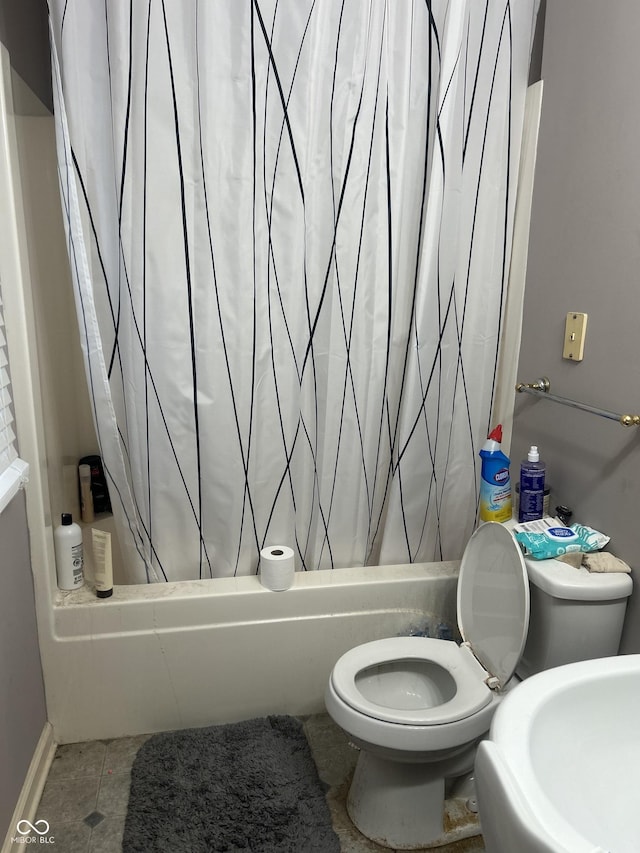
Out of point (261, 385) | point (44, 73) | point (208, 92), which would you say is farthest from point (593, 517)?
point (44, 73)

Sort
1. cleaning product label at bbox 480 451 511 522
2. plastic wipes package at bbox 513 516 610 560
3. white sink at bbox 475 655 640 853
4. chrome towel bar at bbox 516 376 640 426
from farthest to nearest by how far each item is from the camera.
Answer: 1. cleaning product label at bbox 480 451 511 522
2. plastic wipes package at bbox 513 516 610 560
3. chrome towel bar at bbox 516 376 640 426
4. white sink at bbox 475 655 640 853

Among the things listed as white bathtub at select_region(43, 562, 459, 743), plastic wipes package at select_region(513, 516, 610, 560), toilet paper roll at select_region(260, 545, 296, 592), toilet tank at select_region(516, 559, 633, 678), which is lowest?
white bathtub at select_region(43, 562, 459, 743)

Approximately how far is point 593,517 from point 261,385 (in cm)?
91

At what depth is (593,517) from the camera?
4.87 feet

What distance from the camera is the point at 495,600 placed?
1.50 metres

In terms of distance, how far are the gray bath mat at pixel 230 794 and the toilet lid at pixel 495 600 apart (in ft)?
1.83

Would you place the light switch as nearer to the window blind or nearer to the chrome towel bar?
the chrome towel bar

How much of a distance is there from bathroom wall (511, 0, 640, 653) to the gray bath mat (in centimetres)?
88

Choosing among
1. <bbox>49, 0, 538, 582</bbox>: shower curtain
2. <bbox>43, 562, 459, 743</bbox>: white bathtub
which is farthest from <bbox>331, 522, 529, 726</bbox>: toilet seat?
<bbox>49, 0, 538, 582</bbox>: shower curtain

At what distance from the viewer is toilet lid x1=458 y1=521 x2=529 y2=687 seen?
139 cm

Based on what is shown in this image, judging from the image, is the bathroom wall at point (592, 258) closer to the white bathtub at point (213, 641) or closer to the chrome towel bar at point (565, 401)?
the chrome towel bar at point (565, 401)

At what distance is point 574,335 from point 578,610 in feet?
2.14

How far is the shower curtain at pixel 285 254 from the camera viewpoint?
1472 mm

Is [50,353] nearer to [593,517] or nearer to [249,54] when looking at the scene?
[249,54]
